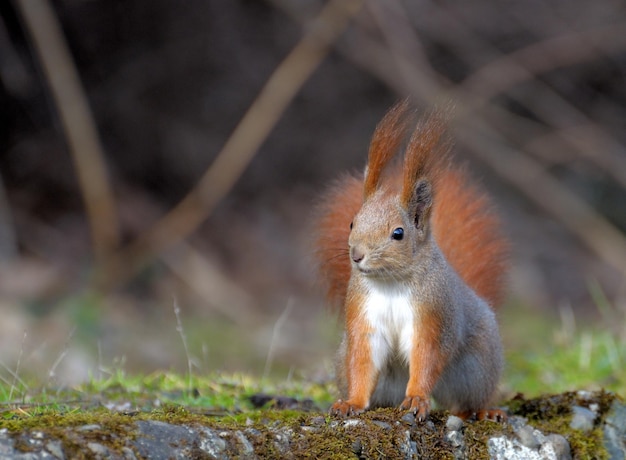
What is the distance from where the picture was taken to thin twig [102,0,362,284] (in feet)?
24.7

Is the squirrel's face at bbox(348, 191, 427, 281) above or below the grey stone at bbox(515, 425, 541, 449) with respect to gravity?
above

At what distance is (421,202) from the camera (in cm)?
307

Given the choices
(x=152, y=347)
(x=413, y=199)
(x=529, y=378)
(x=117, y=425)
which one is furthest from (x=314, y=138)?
(x=117, y=425)

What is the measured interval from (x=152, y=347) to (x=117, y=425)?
5.29m

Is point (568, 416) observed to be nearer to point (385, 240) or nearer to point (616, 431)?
point (616, 431)

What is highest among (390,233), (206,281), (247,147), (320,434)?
(247,147)

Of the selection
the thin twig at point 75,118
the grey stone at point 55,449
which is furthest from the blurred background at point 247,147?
the grey stone at point 55,449

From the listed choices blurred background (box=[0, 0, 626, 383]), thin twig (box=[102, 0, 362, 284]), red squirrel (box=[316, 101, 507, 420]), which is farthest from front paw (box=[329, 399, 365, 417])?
thin twig (box=[102, 0, 362, 284])

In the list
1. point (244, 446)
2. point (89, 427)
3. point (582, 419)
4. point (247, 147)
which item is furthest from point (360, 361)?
point (247, 147)

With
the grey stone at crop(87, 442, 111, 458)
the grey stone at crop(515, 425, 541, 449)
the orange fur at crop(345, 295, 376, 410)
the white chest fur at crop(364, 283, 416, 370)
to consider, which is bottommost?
the grey stone at crop(87, 442, 111, 458)

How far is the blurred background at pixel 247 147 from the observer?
7.77 m

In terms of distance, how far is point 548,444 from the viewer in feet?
9.68

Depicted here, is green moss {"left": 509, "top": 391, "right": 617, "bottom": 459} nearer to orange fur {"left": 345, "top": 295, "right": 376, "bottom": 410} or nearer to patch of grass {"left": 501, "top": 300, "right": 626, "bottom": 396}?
orange fur {"left": 345, "top": 295, "right": 376, "bottom": 410}

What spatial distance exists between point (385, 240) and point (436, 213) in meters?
0.94
